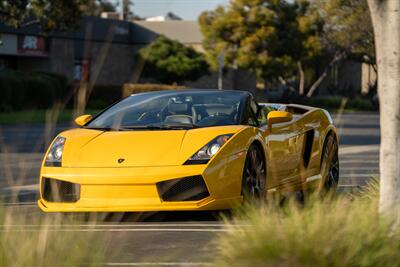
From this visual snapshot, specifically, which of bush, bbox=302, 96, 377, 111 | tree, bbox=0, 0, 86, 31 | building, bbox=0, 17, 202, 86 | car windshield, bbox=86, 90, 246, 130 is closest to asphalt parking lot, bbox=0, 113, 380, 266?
car windshield, bbox=86, 90, 246, 130

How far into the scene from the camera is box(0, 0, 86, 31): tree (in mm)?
33375

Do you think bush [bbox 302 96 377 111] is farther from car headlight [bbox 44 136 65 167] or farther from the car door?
car headlight [bbox 44 136 65 167]

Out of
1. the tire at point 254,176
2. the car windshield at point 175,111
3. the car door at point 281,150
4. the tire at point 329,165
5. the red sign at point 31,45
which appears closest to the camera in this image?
the tire at point 254,176

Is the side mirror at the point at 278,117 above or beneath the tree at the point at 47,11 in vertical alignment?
beneath

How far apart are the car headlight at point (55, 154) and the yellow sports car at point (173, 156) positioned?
12mm

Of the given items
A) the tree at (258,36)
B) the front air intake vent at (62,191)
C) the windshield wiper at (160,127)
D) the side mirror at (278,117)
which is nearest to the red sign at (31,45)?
the tree at (258,36)

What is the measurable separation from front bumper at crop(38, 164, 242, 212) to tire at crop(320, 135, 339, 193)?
242cm

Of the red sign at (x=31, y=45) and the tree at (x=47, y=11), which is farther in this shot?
the red sign at (x=31, y=45)

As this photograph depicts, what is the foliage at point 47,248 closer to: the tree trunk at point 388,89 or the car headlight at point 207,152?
the tree trunk at point 388,89

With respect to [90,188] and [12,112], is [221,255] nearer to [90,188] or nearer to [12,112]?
[90,188]

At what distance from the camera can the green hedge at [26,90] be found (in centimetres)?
3778

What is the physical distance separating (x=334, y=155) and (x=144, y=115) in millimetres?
2702

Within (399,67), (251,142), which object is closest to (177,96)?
(251,142)

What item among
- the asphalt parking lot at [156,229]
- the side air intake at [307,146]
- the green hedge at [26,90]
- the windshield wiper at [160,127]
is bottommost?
the green hedge at [26,90]
